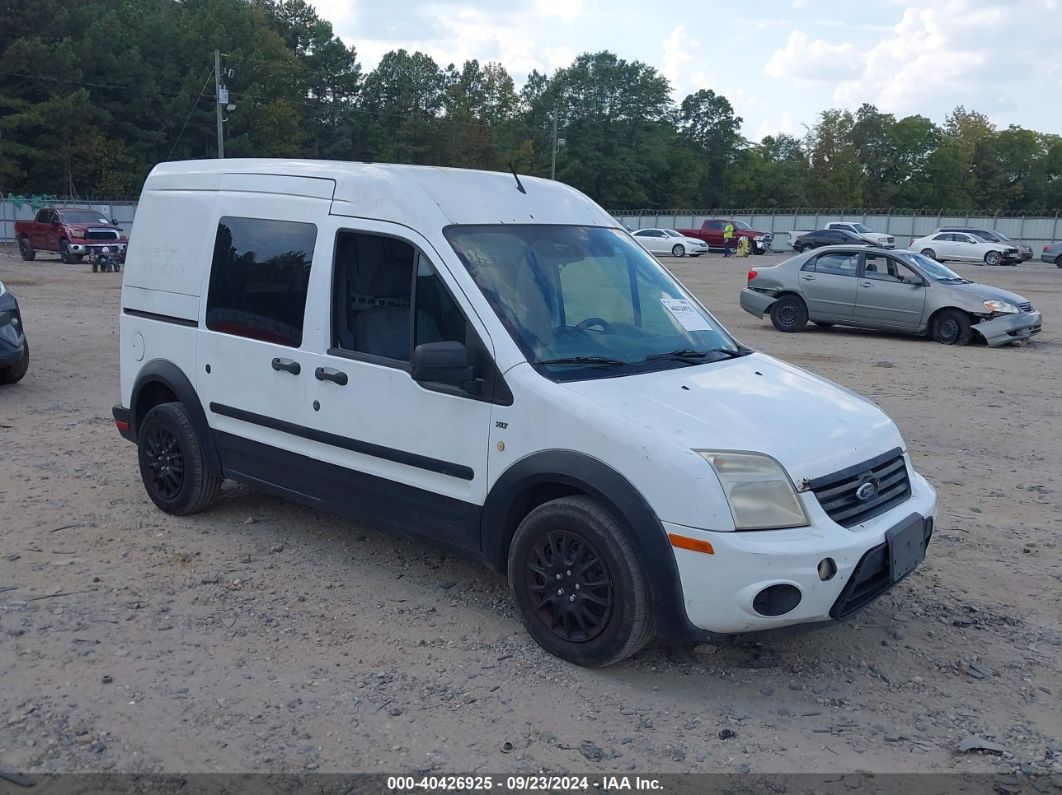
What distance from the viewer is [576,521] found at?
411 cm

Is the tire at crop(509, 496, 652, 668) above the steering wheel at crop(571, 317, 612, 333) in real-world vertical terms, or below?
below

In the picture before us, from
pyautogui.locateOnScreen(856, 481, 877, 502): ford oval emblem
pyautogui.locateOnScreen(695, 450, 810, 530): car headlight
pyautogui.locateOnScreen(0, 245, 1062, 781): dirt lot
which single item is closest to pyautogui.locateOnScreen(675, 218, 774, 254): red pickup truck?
pyautogui.locateOnScreen(0, 245, 1062, 781): dirt lot

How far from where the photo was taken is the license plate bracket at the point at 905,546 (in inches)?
163

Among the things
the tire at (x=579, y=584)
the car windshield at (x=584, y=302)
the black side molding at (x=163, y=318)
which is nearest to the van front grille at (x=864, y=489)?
the tire at (x=579, y=584)

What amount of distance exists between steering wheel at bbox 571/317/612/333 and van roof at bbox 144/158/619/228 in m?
0.66

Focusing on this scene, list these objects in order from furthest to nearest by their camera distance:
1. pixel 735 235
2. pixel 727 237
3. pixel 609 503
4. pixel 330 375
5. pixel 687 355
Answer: pixel 735 235
pixel 727 237
pixel 330 375
pixel 687 355
pixel 609 503

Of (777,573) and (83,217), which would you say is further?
(83,217)

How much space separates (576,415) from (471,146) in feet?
252

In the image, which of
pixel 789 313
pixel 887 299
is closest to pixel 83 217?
pixel 789 313

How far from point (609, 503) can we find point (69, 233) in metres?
30.8

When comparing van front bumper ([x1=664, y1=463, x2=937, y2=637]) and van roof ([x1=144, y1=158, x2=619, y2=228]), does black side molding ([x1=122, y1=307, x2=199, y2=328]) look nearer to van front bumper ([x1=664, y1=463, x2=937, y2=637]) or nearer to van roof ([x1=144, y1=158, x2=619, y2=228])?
van roof ([x1=144, y1=158, x2=619, y2=228])

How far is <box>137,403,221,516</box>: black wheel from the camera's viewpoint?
599 cm

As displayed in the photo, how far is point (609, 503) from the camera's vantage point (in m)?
4.03

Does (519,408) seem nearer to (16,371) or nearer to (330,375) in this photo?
(330,375)
